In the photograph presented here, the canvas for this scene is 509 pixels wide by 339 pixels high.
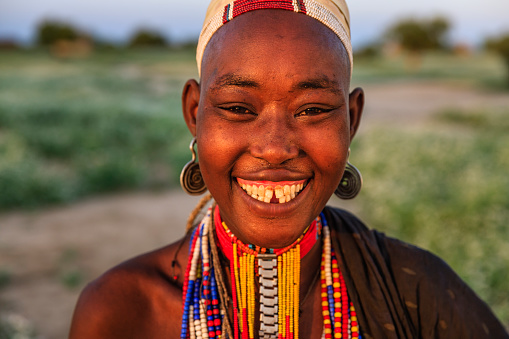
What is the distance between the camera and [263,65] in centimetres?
151

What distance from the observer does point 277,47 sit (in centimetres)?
152

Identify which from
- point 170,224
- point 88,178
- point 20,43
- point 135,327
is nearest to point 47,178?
point 88,178

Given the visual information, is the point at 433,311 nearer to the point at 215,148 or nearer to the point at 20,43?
the point at 215,148

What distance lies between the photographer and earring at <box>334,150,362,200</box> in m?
1.91

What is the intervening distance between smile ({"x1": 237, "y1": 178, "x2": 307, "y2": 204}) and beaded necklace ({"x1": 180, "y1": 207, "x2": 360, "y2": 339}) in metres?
0.28

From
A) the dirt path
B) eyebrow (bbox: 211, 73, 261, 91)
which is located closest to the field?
the dirt path

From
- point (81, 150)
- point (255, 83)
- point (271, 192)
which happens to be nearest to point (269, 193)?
point (271, 192)

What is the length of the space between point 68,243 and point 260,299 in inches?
179

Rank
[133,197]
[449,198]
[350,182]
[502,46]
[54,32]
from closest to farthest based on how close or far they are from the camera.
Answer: [350,182], [449,198], [133,197], [502,46], [54,32]

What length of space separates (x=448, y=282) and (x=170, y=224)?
4993mm

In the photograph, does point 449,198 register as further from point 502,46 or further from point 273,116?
point 502,46

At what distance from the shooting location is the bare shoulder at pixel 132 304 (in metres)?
1.80

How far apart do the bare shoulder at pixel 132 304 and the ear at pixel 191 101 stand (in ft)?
1.99

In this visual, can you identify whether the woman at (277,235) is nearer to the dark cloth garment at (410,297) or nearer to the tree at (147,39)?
the dark cloth garment at (410,297)
